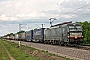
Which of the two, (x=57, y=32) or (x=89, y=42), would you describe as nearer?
(x=57, y=32)

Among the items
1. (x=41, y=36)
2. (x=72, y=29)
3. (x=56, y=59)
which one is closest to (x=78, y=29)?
(x=72, y=29)

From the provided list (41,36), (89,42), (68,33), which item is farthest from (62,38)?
(41,36)

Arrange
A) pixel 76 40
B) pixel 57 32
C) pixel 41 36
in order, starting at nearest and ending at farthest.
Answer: pixel 76 40 < pixel 57 32 < pixel 41 36

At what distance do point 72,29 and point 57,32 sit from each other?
6401mm

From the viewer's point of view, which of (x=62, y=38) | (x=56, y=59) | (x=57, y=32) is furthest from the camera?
(x=57, y=32)

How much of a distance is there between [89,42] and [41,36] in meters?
12.4

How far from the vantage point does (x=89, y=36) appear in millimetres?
51531

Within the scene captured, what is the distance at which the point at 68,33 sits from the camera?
33.8m

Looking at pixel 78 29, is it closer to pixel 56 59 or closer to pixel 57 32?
pixel 57 32

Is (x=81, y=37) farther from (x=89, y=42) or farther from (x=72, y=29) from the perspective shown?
(x=89, y=42)

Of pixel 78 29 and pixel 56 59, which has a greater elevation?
pixel 78 29

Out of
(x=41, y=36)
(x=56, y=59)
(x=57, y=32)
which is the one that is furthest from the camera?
(x=41, y=36)

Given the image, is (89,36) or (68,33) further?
(89,36)

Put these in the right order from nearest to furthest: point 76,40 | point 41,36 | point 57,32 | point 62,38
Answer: point 76,40
point 62,38
point 57,32
point 41,36
